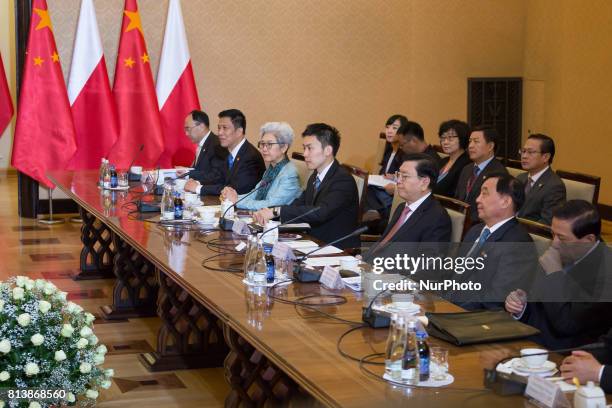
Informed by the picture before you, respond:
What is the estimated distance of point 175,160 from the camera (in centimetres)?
903

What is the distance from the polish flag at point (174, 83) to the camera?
8695 millimetres

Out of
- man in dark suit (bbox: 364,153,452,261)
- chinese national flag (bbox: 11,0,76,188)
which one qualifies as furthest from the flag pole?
man in dark suit (bbox: 364,153,452,261)

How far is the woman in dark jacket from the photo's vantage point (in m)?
6.83

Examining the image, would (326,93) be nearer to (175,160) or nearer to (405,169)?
(175,160)

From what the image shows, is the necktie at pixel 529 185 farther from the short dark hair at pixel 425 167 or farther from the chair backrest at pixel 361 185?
the short dark hair at pixel 425 167

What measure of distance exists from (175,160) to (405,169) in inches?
197

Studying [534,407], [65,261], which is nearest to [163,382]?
[534,407]

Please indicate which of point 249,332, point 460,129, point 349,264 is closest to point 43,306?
point 249,332

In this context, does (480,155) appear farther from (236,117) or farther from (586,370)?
(586,370)

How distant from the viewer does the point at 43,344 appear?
11.0 feet

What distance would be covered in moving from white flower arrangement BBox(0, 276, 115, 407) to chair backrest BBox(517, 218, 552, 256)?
6.18 feet

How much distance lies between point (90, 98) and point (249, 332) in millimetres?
6143

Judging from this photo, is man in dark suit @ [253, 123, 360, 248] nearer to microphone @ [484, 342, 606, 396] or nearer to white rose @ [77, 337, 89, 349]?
white rose @ [77, 337, 89, 349]

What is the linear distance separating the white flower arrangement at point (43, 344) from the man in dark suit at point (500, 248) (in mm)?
1601
